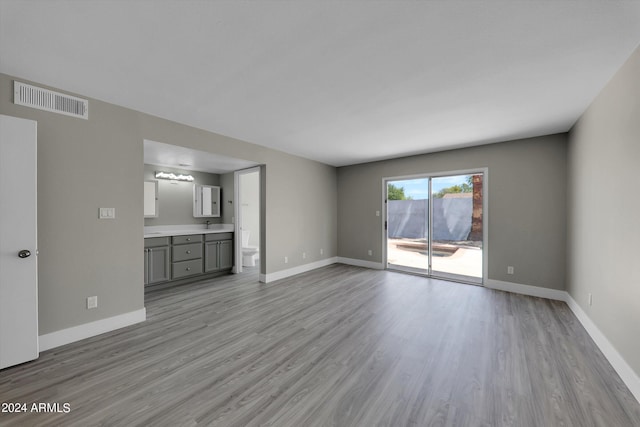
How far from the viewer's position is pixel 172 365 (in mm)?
2070

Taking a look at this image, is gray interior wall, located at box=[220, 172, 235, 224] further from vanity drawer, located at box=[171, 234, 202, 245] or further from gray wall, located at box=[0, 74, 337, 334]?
gray wall, located at box=[0, 74, 337, 334]

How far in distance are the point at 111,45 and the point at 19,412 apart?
252 cm

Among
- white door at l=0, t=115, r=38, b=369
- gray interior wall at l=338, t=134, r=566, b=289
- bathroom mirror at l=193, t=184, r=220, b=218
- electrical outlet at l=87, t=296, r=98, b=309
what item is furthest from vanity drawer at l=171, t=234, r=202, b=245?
gray interior wall at l=338, t=134, r=566, b=289

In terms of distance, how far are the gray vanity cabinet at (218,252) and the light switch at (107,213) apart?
212cm

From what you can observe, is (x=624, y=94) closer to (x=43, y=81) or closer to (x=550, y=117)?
(x=550, y=117)

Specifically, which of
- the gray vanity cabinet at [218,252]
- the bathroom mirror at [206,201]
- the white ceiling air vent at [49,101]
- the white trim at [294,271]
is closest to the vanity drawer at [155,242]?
the gray vanity cabinet at [218,252]

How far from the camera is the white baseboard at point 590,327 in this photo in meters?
1.79

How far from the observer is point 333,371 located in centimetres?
201

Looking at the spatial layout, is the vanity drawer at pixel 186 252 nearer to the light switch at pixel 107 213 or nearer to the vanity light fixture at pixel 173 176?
the vanity light fixture at pixel 173 176

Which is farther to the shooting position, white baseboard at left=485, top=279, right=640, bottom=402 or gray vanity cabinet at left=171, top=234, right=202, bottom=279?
gray vanity cabinet at left=171, top=234, right=202, bottom=279

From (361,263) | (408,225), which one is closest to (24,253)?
(361,263)

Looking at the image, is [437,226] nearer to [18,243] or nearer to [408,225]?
[408,225]

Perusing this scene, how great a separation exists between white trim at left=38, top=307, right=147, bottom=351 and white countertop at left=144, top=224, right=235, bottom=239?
150cm

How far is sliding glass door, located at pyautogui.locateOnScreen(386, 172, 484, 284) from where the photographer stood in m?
4.43
